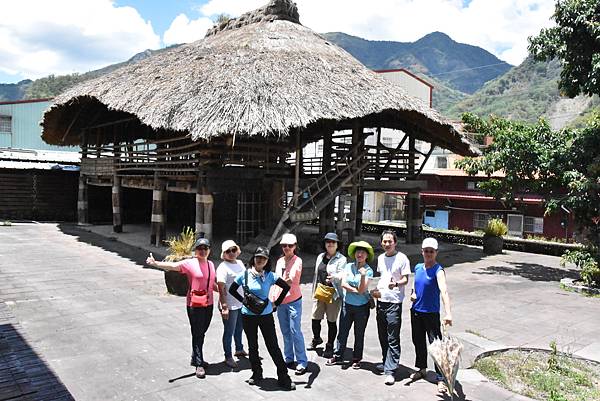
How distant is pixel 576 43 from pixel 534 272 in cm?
628

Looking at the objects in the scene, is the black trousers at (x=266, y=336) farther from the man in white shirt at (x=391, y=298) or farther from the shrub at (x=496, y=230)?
the shrub at (x=496, y=230)

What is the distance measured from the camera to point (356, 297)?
584 centimetres

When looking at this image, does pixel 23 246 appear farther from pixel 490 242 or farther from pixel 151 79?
pixel 490 242

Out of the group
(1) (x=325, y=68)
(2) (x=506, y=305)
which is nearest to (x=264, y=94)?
(1) (x=325, y=68)

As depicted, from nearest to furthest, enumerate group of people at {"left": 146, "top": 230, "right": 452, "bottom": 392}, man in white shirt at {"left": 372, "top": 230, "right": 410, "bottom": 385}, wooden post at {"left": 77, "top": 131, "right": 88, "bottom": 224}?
group of people at {"left": 146, "top": 230, "right": 452, "bottom": 392}, man in white shirt at {"left": 372, "top": 230, "right": 410, "bottom": 385}, wooden post at {"left": 77, "top": 131, "right": 88, "bottom": 224}

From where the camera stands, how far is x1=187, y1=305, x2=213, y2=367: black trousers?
5.59m

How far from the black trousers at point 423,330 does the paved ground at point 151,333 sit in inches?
11.8

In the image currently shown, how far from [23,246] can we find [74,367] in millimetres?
10379

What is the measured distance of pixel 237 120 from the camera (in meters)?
11.3

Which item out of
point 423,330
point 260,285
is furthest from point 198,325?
point 423,330

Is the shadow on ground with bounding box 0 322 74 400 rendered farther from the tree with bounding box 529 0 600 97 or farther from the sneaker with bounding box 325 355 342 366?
the tree with bounding box 529 0 600 97

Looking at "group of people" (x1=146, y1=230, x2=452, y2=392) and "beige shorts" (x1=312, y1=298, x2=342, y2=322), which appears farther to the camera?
"beige shorts" (x1=312, y1=298, x2=342, y2=322)

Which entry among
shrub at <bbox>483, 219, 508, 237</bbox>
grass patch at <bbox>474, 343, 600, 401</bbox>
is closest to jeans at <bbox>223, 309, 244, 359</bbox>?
grass patch at <bbox>474, 343, 600, 401</bbox>

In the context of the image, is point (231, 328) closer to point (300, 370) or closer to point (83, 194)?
point (300, 370)
